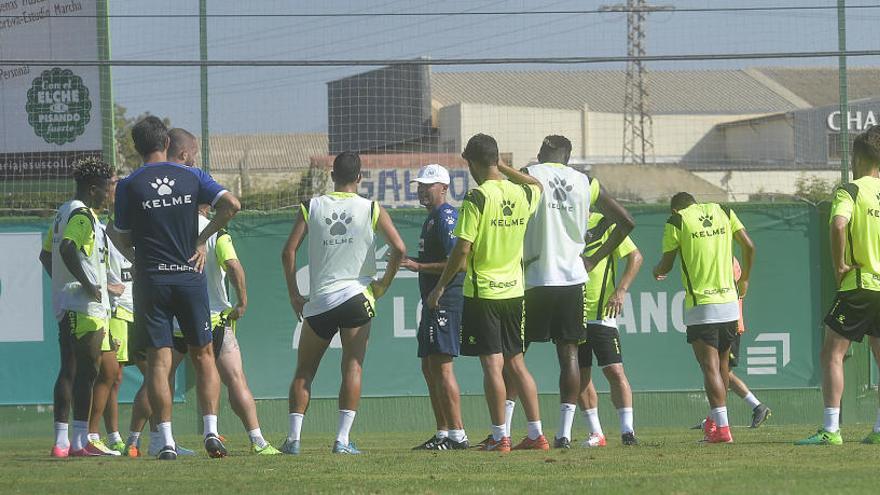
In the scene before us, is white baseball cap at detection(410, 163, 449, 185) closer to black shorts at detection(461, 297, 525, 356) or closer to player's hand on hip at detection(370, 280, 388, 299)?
player's hand on hip at detection(370, 280, 388, 299)

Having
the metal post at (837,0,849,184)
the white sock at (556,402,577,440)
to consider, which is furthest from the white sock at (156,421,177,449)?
the metal post at (837,0,849,184)

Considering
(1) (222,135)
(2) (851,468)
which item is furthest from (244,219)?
(2) (851,468)

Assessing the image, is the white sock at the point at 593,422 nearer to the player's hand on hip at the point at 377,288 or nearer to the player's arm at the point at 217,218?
the player's hand on hip at the point at 377,288

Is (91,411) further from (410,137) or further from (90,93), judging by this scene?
(410,137)

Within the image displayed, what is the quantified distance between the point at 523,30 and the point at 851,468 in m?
6.71

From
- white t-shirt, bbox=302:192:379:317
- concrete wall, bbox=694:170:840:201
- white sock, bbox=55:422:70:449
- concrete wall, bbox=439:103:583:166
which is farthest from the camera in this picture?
concrete wall, bbox=694:170:840:201

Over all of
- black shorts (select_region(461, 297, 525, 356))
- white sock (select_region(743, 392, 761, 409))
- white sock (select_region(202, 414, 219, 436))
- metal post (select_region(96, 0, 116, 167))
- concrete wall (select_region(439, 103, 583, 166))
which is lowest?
white sock (select_region(743, 392, 761, 409))

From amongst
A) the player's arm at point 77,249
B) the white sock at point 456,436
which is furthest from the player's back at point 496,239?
the player's arm at point 77,249

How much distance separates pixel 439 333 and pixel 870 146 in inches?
128

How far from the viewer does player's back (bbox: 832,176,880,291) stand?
30.6ft

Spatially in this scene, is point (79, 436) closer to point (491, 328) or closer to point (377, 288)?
point (377, 288)

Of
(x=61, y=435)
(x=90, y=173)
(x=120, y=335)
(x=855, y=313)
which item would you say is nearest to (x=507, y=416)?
(x=855, y=313)

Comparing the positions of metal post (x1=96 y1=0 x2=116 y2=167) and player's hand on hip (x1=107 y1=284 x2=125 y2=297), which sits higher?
metal post (x1=96 y1=0 x2=116 y2=167)

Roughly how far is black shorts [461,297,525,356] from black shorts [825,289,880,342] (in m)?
2.16
